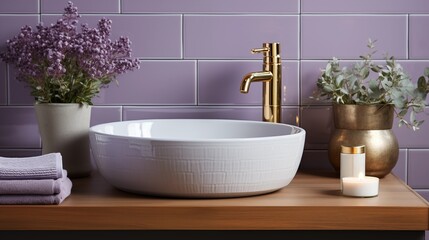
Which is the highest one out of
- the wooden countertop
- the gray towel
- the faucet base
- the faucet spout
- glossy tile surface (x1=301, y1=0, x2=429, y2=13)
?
glossy tile surface (x1=301, y1=0, x2=429, y2=13)

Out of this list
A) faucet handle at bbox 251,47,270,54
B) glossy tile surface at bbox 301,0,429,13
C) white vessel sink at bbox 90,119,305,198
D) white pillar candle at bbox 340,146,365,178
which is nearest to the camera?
white vessel sink at bbox 90,119,305,198

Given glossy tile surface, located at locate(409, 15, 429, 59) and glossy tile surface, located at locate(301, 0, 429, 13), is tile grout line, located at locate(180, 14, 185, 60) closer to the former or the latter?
glossy tile surface, located at locate(301, 0, 429, 13)

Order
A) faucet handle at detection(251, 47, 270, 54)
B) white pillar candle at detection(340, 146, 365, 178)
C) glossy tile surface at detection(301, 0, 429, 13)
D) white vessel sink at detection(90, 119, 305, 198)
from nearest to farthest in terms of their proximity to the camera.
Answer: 1. white vessel sink at detection(90, 119, 305, 198)
2. white pillar candle at detection(340, 146, 365, 178)
3. faucet handle at detection(251, 47, 270, 54)
4. glossy tile surface at detection(301, 0, 429, 13)

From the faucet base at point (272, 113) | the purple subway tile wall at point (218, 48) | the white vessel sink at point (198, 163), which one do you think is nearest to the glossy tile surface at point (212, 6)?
the purple subway tile wall at point (218, 48)

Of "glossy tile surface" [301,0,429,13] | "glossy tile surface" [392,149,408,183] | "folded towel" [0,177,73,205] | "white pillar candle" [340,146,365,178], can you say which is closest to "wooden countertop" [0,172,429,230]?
"folded towel" [0,177,73,205]

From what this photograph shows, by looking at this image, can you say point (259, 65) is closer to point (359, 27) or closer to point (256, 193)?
point (359, 27)

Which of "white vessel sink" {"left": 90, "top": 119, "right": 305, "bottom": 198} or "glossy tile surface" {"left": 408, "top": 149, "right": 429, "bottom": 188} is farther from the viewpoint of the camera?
"glossy tile surface" {"left": 408, "top": 149, "right": 429, "bottom": 188}

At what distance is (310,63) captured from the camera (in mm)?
1765

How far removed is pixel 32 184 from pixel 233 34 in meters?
0.73

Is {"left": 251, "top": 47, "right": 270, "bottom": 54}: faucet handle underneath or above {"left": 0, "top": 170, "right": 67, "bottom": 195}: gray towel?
above

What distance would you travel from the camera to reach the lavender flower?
1.49 m

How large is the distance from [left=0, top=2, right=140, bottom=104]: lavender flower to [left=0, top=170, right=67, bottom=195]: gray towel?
0.30 m

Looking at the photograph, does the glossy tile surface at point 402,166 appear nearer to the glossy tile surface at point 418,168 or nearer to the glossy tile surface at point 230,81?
the glossy tile surface at point 418,168

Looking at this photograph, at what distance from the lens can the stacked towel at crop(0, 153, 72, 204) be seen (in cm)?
126
